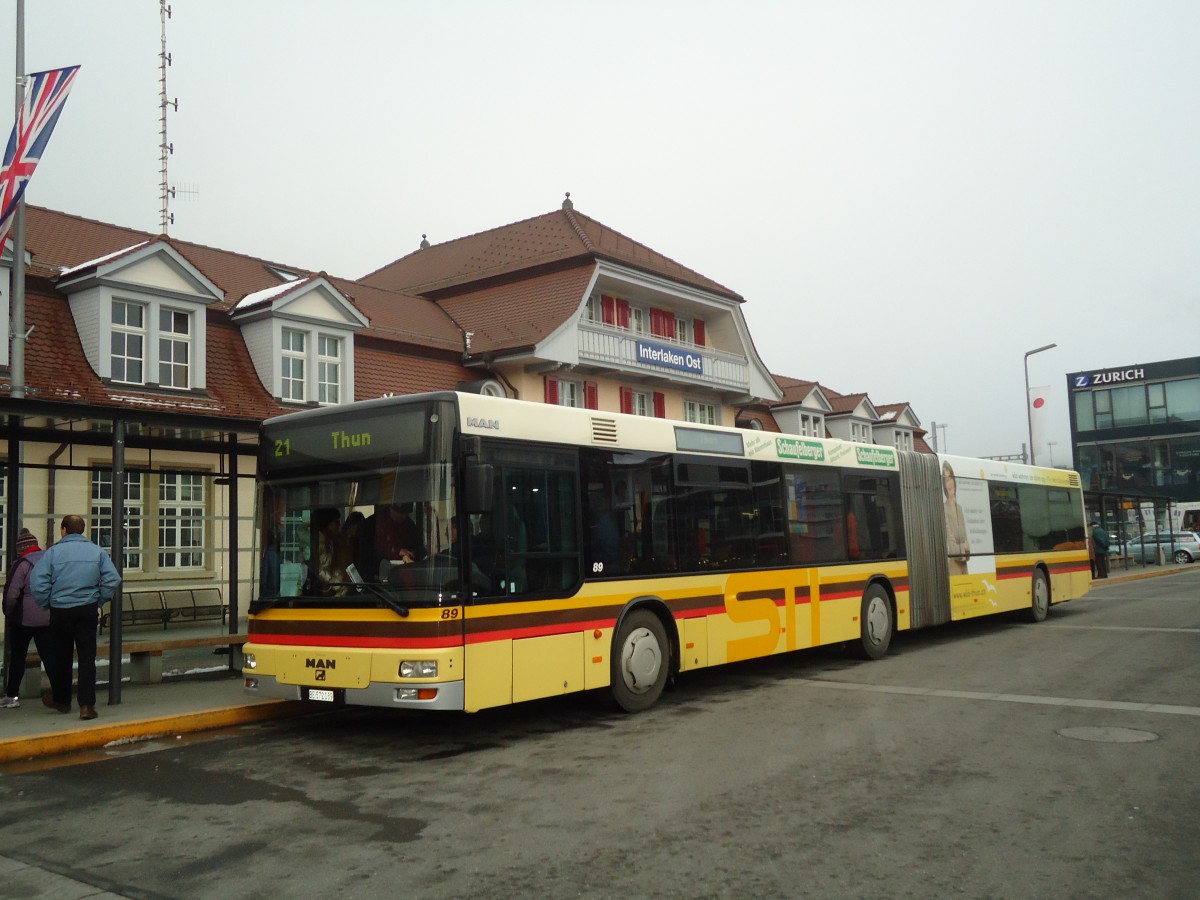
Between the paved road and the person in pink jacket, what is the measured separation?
6.45ft

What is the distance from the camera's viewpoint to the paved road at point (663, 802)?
16.5 feet

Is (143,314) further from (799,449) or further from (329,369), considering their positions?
(799,449)

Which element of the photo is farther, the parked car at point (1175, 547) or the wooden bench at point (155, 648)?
the parked car at point (1175, 547)

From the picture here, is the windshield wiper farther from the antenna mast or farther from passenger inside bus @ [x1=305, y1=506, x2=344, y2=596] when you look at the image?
the antenna mast

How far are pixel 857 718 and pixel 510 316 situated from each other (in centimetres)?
2111

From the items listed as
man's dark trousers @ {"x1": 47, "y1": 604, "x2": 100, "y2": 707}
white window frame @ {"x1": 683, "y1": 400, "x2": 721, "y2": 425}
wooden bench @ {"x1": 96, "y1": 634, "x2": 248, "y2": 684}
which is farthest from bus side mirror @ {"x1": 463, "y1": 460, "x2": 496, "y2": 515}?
white window frame @ {"x1": 683, "y1": 400, "x2": 721, "y2": 425}

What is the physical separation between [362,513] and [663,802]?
355cm

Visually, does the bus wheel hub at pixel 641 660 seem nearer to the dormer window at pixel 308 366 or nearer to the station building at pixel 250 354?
the station building at pixel 250 354

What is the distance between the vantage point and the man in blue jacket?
957cm

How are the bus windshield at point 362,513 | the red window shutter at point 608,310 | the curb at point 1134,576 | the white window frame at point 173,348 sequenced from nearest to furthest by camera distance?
the bus windshield at point 362,513 → the white window frame at point 173,348 → the red window shutter at point 608,310 → the curb at point 1134,576

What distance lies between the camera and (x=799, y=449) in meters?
13.2

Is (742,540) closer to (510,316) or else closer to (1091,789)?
(1091,789)

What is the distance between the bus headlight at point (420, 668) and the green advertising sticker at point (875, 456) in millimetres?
8326

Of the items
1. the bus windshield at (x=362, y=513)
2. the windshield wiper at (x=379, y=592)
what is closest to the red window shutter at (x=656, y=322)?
the bus windshield at (x=362, y=513)
